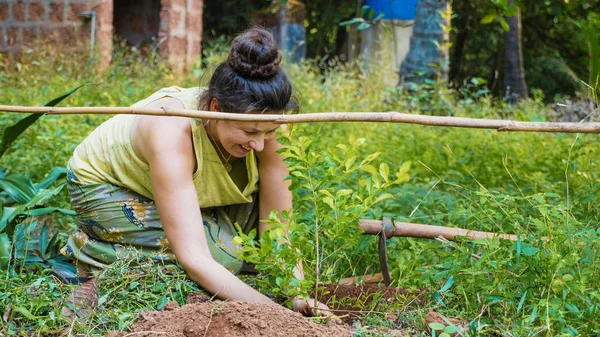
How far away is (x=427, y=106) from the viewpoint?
22.0 feet

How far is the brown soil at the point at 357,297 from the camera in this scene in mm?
2604

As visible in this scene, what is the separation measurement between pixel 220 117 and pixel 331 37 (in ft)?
40.1

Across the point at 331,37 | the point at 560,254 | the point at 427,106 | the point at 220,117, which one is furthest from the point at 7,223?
the point at 331,37

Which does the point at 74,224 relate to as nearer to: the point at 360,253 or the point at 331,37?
the point at 360,253

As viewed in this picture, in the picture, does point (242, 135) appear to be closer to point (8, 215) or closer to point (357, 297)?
point (357, 297)

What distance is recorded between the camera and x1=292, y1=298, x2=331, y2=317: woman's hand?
2562mm

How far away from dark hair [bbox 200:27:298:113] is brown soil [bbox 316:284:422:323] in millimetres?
664

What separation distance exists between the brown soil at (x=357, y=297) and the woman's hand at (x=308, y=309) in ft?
0.11

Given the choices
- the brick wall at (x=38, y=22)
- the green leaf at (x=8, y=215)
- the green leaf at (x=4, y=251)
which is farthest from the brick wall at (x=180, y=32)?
the green leaf at (x=4, y=251)

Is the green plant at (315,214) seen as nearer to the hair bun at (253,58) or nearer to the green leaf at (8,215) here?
the hair bun at (253,58)

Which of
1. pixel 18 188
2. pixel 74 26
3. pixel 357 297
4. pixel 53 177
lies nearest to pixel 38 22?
pixel 74 26

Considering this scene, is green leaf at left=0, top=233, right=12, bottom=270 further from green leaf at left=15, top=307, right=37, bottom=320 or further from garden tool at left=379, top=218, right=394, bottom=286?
garden tool at left=379, top=218, right=394, bottom=286

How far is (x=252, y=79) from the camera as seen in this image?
2719 millimetres

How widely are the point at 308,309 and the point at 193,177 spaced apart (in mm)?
712
